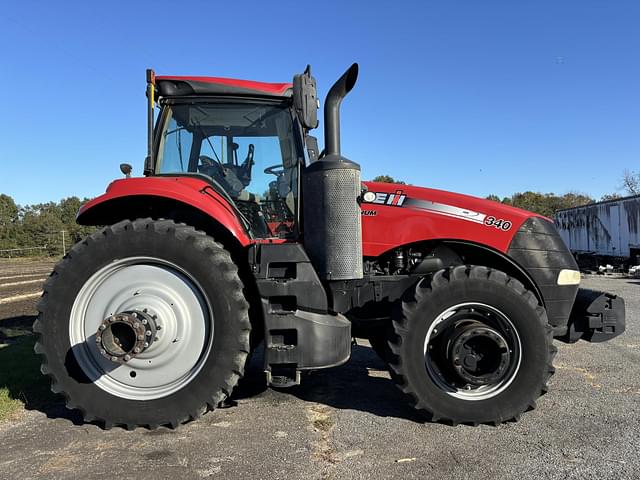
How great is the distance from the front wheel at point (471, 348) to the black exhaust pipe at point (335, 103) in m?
1.29

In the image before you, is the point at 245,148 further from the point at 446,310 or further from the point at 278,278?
the point at 446,310

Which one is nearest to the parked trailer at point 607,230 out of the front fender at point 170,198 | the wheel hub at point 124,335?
the front fender at point 170,198

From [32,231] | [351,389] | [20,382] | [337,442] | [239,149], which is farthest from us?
[32,231]

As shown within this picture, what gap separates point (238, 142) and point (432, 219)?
1.76 m

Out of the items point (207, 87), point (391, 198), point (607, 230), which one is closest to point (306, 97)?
point (207, 87)

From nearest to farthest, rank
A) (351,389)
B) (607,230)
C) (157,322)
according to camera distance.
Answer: (157,322) → (351,389) → (607,230)

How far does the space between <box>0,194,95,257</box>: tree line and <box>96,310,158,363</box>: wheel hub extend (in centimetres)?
4971

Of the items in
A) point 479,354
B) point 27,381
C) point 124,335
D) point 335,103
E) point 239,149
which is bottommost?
point 27,381

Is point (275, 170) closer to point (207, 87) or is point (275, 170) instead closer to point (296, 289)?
point (207, 87)

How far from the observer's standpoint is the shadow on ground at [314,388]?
12.3 feet

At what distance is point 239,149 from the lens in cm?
407

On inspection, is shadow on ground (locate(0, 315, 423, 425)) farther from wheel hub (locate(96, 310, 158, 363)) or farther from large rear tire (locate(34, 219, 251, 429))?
wheel hub (locate(96, 310, 158, 363))

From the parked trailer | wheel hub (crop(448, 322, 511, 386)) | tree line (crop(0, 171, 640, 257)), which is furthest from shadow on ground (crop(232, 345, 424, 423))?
tree line (crop(0, 171, 640, 257))

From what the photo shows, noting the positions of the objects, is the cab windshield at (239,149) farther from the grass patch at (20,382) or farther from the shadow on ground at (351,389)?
the grass patch at (20,382)
